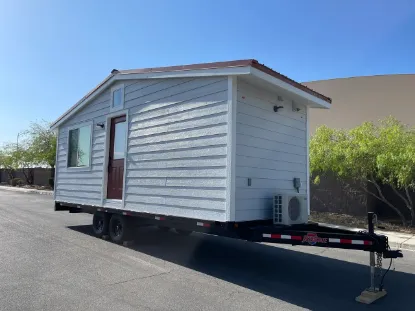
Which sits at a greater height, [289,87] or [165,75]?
[165,75]

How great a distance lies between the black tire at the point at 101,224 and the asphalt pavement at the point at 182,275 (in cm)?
25

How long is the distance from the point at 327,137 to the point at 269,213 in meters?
7.72

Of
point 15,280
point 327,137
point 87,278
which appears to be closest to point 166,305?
point 87,278

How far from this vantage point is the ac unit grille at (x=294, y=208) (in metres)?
5.93

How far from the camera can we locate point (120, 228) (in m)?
8.07

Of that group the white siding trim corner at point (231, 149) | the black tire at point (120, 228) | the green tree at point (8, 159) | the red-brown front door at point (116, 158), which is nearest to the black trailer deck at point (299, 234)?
the black tire at point (120, 228)

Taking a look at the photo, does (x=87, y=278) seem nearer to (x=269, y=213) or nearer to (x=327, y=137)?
(x=269, y=213)

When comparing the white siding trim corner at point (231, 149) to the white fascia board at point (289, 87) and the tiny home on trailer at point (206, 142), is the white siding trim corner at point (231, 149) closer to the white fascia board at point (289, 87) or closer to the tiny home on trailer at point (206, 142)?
the tiny home on trailer at point (206, 142)

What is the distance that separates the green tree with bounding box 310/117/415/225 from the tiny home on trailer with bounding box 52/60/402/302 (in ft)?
14.1

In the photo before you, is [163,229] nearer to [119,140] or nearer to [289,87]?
[119,140]

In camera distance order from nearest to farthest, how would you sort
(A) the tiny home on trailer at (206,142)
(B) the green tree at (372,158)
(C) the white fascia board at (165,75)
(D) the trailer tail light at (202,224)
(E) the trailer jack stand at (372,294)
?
(E) the trailer jack stand at (372,294)
(C) the white fascia board at (165,75)
(A) the tiny home on trailer at (206,142)
(D) the trailer tail light at (202,224)
(B) the green tree at (372,158)

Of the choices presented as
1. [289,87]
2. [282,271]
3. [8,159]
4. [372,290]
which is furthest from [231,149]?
[8,159]

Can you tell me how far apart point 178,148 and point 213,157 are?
961 mm

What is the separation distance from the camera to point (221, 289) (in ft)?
16.3
